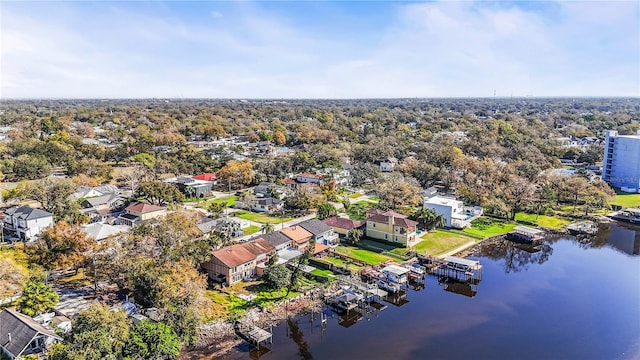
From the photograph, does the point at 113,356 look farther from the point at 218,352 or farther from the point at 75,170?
the point at 75,170

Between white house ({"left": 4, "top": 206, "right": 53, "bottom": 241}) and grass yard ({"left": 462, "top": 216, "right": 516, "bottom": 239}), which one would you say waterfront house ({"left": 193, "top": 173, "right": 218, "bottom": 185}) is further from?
grass yard ({"left": 462, "top": 216, "right": 516, "bottom": 239})

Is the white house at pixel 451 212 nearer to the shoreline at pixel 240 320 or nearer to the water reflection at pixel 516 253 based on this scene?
the water reflection at pixel 516 253

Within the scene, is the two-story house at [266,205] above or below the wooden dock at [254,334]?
above

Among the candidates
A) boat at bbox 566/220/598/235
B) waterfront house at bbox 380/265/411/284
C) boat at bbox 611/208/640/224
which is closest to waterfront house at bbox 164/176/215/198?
waterfront house at bbox 380/265/411/284

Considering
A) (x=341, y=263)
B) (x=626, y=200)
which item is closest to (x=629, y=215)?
(x=626, y=200)

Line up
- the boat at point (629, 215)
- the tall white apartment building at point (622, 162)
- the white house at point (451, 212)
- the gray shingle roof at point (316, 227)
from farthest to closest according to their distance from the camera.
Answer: the tall white apartment building at point (622, 162), the boat at point (629, 215), the white house at point (451, 212), the gray shingle roof at point (316, 227)

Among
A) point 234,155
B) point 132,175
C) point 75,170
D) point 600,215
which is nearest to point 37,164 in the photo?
point 75,170

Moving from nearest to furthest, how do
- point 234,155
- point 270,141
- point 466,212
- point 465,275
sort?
point 465,275
point 466,212
point 234,155
point 270,141

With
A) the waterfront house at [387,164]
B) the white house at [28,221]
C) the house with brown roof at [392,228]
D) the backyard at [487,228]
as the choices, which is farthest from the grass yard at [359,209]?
the white house at [28,221]
